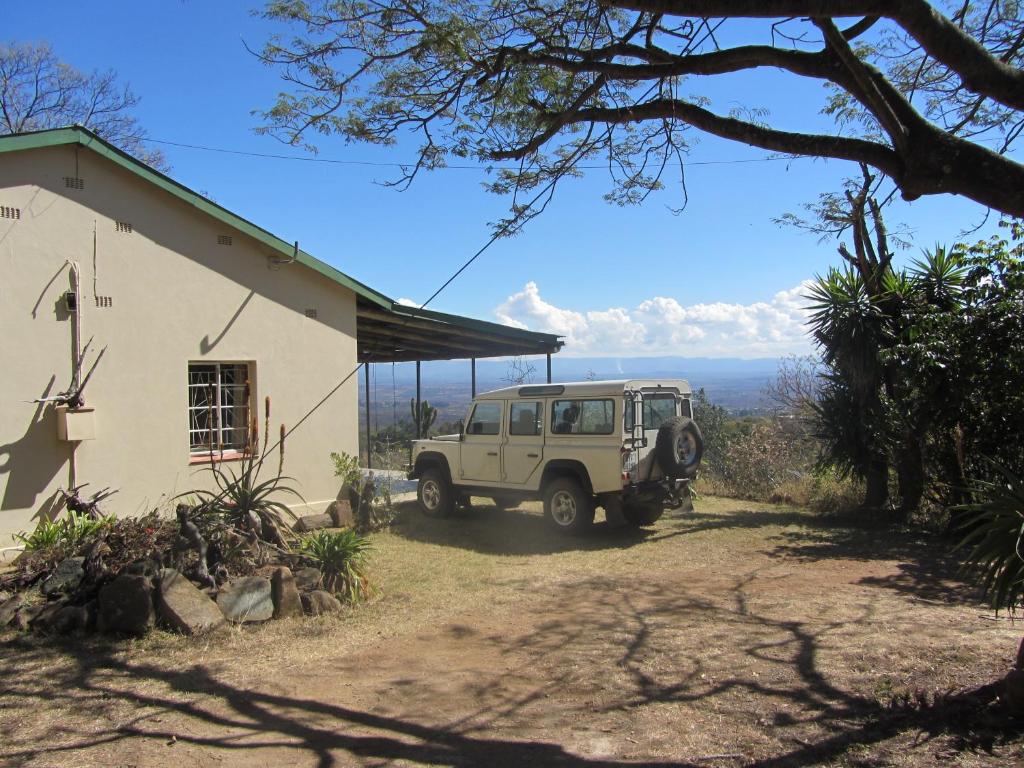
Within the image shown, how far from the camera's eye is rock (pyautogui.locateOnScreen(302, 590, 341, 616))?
A: 6.76 metres

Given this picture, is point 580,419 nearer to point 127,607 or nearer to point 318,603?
point 318,603

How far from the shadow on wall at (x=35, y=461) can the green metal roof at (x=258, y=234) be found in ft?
8.65

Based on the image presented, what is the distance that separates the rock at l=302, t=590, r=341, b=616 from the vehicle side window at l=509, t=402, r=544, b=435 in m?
4.62

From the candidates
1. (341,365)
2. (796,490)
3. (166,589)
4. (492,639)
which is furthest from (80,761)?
(796,490)

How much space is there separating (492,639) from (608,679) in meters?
1.30

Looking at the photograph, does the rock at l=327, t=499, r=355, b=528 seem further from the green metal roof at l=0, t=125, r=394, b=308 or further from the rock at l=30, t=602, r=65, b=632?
the rock at l=30, t=602, r=65, b=632

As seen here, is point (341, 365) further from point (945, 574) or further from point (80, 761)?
point (945, 574)

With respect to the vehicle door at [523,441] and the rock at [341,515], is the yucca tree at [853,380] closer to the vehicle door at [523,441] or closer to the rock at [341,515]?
the vehicle door at [523,441]

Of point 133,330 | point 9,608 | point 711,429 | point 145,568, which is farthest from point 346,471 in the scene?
point 711,429

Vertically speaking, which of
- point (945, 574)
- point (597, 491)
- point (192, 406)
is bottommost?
point (945, 574)

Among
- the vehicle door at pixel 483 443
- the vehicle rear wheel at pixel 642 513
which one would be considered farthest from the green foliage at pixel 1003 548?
the vehicle door at pixel 483 443

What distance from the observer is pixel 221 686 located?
5102mm

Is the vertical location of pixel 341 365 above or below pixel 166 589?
above

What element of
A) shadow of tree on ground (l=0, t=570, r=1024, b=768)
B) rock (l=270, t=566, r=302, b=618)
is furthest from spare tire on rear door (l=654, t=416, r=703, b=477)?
rock (l=270, t=566, r=302, b=618)
